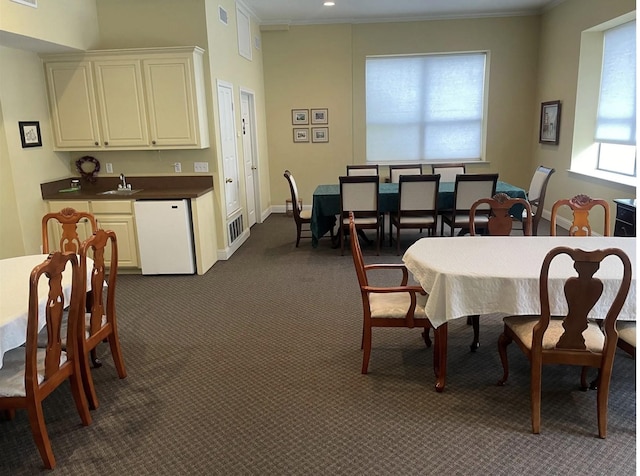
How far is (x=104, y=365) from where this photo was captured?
3.07m

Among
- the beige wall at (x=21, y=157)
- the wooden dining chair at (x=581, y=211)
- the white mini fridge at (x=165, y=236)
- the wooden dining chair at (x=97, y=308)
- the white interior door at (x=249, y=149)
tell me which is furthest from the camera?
the white interior door at (x=249, y=149)

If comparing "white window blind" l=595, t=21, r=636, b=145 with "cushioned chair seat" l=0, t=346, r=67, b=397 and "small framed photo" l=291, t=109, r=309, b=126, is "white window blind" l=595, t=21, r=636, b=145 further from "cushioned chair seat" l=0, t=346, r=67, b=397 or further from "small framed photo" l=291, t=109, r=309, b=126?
"cushioned chair seat" l=0, t=346, r=67, b=397

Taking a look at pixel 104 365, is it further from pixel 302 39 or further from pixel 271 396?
pixel 302 39

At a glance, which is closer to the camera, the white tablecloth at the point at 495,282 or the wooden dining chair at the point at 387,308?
the white tablecloth at the point at 495,282

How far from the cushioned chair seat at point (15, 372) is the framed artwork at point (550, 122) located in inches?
268

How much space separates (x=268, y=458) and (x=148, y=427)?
710mm

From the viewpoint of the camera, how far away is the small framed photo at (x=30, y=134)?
4.54 metres

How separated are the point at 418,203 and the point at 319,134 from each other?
3149 mm

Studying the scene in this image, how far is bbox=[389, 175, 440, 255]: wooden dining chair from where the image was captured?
521cm

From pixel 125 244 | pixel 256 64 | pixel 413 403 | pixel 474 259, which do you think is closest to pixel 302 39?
pixel 256 64

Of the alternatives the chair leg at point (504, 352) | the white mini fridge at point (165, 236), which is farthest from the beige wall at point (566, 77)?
the white mini fridge at point (165, 236)

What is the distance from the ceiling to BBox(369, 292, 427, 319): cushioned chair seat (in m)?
4.92

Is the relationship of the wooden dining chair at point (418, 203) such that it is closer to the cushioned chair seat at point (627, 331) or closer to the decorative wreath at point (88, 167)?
the cushioned chair seat at point (627, 331)

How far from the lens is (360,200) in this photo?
17.5 ft
